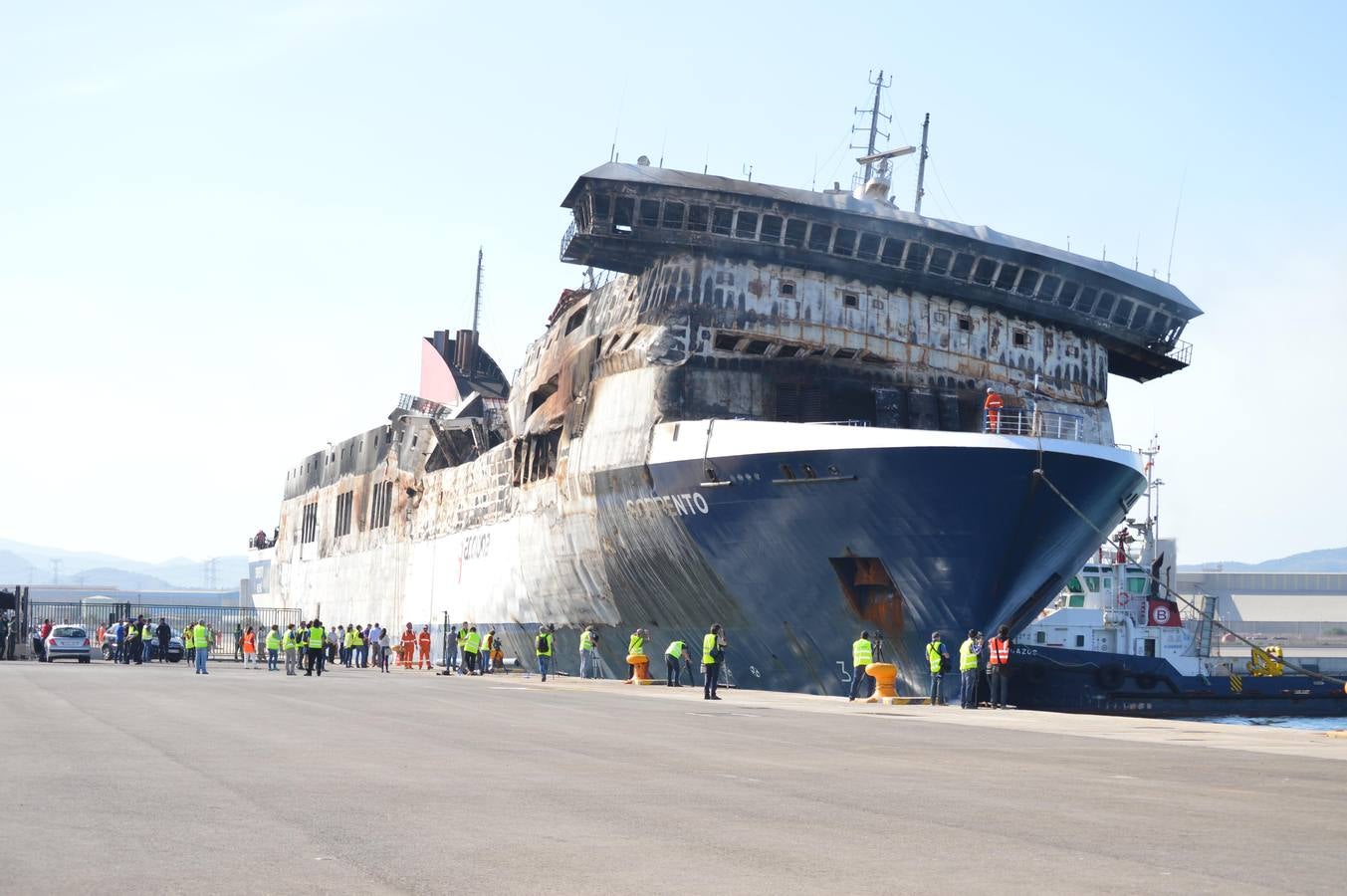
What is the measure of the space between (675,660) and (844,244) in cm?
1064

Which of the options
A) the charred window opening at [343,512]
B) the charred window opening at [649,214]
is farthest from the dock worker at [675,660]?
the charred window opening at [343,512]

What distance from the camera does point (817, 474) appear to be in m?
29.6

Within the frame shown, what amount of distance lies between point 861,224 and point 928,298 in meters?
2.66

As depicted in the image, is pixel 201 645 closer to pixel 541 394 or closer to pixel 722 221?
pixel 541 394

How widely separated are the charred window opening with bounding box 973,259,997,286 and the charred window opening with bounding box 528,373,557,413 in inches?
507

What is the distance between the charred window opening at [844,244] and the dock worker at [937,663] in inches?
407

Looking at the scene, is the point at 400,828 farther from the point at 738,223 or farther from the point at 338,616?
the point at 338,616

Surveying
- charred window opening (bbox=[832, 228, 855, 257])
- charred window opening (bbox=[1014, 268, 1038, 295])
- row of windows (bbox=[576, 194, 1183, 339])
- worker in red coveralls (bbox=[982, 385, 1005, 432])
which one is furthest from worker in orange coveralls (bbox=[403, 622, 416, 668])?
worker in red coveralls (bbox=[982, 385, 1005, 432])

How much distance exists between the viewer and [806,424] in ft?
100

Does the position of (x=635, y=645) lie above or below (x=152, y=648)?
above

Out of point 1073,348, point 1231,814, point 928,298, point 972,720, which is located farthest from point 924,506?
point 1231,814

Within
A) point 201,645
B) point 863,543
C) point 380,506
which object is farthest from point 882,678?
point 380,506

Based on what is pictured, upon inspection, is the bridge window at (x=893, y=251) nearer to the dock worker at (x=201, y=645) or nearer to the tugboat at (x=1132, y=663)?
the tugboat at (x=1132, y=663)

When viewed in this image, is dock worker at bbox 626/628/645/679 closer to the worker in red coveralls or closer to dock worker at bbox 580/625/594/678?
dock worker at bbox 580/625/594/678
